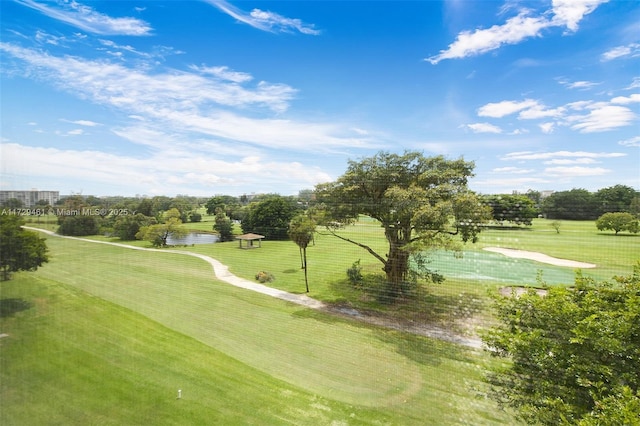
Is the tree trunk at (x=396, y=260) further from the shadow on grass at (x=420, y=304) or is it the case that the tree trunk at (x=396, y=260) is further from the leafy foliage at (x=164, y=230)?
the leafy foliage at (x=164, y=230)

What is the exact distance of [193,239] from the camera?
2.25 meters

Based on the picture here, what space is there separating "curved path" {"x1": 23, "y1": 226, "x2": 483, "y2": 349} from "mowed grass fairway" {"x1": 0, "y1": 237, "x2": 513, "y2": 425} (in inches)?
2.4

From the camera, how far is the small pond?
2095mm

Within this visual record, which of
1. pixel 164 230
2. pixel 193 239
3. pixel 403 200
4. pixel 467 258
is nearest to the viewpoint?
pixel 164 230

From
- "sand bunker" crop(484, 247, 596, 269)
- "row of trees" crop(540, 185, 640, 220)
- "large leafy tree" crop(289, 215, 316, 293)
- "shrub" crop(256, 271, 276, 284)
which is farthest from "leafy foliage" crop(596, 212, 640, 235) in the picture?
"shrub" crop(256, 271, 276, 284)

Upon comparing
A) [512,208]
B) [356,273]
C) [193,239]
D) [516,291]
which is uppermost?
[512,208]

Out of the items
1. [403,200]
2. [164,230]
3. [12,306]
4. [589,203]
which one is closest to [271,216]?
[164,230]

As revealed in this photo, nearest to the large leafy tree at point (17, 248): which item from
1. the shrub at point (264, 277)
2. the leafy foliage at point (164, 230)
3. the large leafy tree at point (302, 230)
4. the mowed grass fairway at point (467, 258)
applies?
the leafy foliage at point (164, 230)

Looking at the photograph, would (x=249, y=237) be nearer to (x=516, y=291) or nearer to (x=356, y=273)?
(x=356, y=273)

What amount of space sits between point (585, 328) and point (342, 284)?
6.77 ft

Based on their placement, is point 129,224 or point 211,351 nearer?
point 129,224

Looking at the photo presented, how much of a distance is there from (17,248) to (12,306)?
249mm

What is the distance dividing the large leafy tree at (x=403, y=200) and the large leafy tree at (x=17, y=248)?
172cm

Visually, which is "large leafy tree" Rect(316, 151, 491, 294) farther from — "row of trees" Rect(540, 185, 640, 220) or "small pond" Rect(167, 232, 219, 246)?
"small pond" Rect(167, 232, 219, 246)
